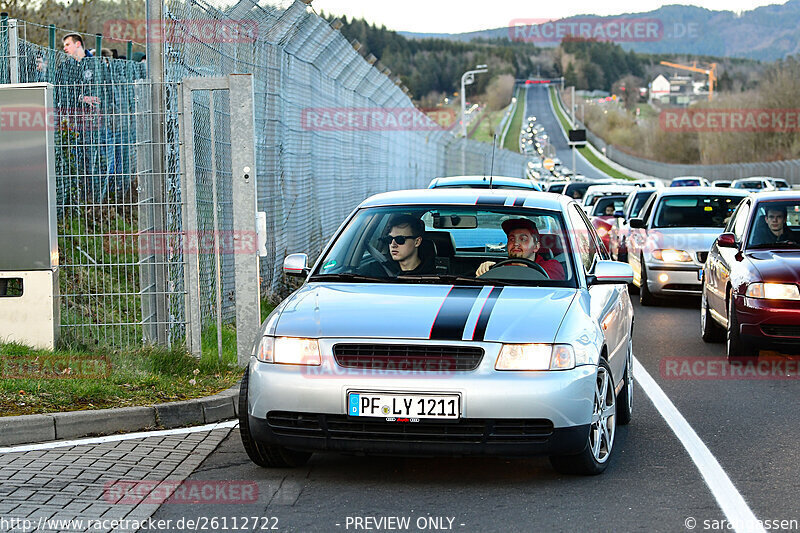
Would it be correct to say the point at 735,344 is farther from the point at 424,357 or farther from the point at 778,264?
the point at 424,357

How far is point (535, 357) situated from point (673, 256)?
1020 centimetres

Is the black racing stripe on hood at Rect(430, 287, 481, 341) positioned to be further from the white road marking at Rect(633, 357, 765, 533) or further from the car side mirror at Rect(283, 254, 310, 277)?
the white road marking at Rect(633, 357, 765, 533)

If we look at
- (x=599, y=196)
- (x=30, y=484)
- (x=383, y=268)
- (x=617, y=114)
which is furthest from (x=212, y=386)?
(x=617, y=114)

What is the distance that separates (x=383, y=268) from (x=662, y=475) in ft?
6.41

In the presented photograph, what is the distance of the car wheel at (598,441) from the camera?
607 centimetres

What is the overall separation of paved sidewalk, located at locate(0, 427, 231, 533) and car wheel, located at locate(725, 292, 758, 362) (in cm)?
492

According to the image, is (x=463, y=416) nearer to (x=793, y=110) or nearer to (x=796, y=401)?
(x=796, y=401)

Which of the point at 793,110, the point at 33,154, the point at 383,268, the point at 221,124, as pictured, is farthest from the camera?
the point at 793,110

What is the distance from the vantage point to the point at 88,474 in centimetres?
620

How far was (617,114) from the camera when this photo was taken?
188 meters

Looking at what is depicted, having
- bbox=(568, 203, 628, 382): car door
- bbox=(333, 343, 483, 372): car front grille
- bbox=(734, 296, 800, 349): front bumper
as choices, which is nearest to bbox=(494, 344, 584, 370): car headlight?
bbox=(333, 343, 483, 372): car front grille

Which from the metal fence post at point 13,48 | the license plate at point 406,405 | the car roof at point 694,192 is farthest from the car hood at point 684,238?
the license plate at point 406,405
